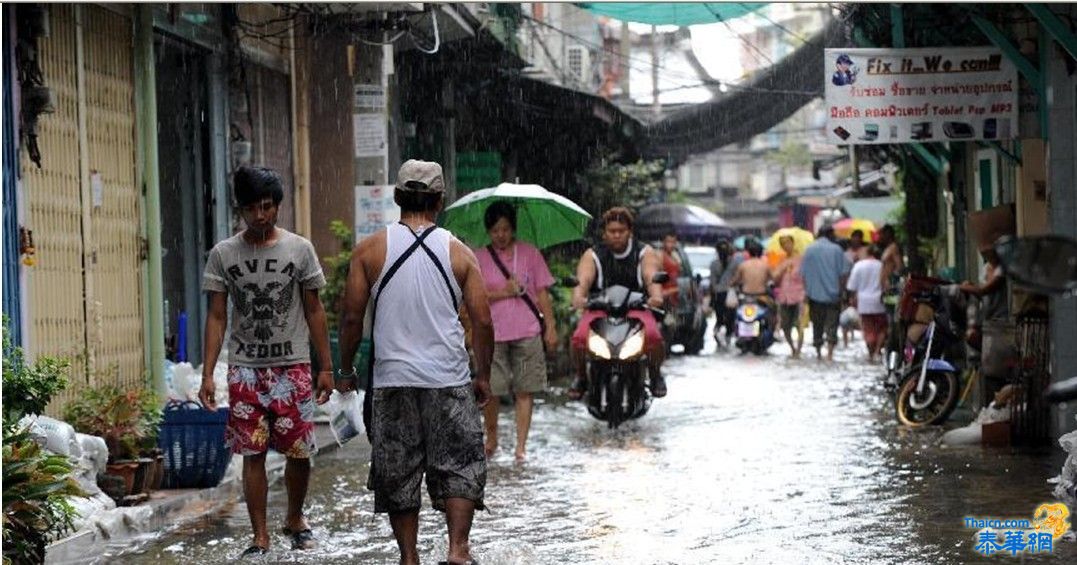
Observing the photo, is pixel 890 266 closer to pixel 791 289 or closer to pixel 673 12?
pixel 791 289

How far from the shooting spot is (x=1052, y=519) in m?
8.75

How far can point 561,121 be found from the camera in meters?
25.2

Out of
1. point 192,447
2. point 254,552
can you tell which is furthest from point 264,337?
point 192,447

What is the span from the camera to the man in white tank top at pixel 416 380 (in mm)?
7285

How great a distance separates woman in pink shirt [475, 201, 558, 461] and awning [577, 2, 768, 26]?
203 inches

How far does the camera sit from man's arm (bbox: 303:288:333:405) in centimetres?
827

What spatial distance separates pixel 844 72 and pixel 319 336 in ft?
19.5

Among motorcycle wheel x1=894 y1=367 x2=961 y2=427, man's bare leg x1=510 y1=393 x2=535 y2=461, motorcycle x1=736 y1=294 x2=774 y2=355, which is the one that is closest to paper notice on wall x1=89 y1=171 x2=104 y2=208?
man's bare leg x1=510 y1=393 x2=535 y2=461

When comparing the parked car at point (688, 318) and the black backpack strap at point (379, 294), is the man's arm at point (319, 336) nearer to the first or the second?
the black backpack strap at point (379, 294)

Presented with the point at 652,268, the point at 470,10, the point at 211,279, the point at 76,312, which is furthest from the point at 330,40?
the point at 211,279

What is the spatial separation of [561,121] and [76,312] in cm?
1447

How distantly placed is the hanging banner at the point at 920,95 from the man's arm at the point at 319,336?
5762mm

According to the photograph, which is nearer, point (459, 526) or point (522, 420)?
point (459, 526)

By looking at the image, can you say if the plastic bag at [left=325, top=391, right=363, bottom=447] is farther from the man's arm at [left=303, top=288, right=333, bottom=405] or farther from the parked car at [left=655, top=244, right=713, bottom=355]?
the parked car at [left=655, top=244, right=713, bottom=355]
